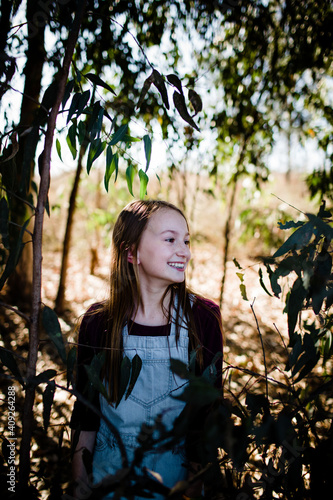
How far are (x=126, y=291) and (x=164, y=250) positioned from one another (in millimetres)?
272

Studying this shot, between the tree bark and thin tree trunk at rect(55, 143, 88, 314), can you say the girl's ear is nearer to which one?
the tree bark

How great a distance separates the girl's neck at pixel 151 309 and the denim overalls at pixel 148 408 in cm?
6

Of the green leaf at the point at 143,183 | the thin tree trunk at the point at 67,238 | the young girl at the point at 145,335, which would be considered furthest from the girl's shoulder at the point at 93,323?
the thin tree trunk at the point at 67,238

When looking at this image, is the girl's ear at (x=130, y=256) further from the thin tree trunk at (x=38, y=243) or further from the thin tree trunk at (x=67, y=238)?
the thin tree trunk at (x=67, y=238)

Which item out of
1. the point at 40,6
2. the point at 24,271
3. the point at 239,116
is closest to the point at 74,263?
the point at 24,271

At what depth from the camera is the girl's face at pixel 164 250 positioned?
3.99 ft

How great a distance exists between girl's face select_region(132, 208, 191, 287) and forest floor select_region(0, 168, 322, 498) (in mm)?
281

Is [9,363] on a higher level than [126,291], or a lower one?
lower

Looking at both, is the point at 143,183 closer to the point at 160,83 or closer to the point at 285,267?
the point at 160,83

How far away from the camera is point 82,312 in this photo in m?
3.84

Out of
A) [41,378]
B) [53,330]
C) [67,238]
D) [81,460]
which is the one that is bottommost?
[81,460]

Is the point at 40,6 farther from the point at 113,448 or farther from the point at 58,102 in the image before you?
the point at 113,448

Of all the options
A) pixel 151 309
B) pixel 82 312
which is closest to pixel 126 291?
pixel 151 309

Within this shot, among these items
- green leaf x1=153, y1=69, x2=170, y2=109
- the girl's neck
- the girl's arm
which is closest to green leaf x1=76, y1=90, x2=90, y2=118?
green leaf x1=153, y1=69, x2=170, y2=109
